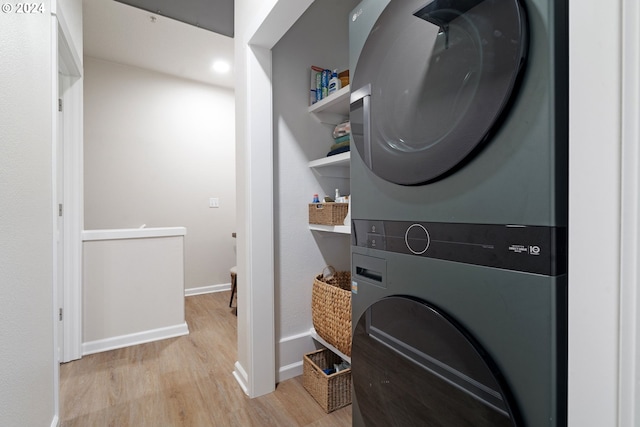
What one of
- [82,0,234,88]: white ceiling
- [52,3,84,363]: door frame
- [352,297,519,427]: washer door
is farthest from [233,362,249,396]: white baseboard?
[82,0,234,88]: white ceiling

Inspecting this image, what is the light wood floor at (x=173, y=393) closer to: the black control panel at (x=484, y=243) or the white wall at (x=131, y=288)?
the white wall at (x=131, y=288)

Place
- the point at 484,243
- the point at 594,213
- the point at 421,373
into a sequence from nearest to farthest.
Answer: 1. the point at 594,213
2. the point at 484,243
3. the point at 421,373

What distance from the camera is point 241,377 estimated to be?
5.61 feet

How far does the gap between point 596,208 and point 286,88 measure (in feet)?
5.41

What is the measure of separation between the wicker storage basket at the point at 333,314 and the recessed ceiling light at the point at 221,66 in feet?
8.62

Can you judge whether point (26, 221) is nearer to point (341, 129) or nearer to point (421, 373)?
point (421, 373)

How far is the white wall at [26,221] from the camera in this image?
2.94 feet

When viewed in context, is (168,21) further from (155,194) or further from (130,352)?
(130,352)

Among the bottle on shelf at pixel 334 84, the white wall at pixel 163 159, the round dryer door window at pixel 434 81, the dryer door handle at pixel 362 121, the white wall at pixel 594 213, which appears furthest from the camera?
the white wall at pixel 163 159

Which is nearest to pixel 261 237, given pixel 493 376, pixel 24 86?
pixel 24 86

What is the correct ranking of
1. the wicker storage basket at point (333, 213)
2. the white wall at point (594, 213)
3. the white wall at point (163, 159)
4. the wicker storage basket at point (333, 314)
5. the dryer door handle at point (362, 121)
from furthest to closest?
the white wall at point (163, 159), the wicker storage basket at point (333, 213), the wicker storage basket at point (333, 314), the dryer door handle at point (362, 121), the white wall at point (594, 213)

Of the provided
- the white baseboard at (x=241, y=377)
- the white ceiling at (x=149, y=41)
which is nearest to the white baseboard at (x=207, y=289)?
the white baseboard at (x=241, y=377)

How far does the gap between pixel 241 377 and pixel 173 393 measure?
37cm

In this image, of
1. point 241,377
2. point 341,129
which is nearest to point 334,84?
point 341,129
